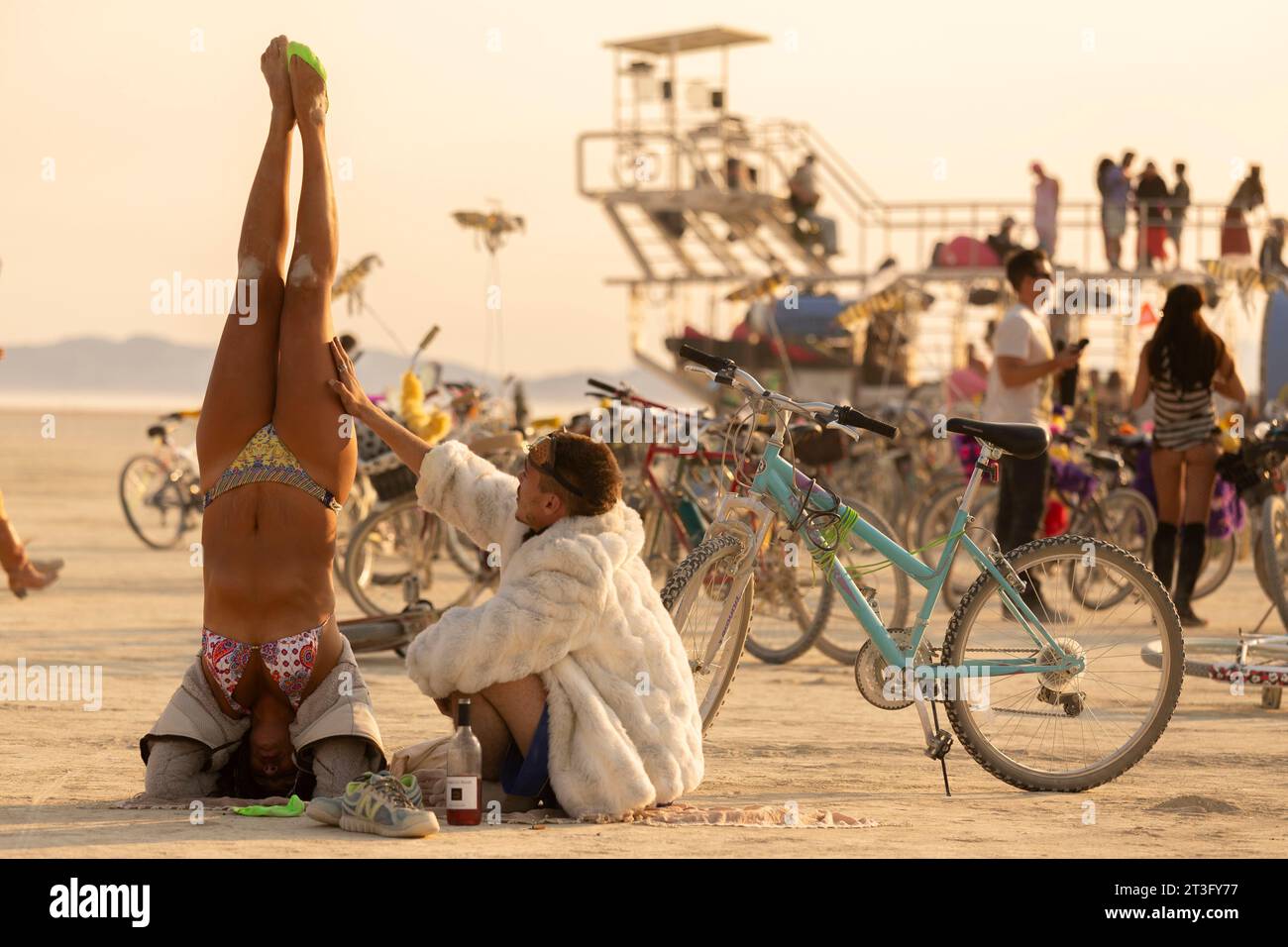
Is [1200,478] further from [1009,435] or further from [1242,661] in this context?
[1009,435]

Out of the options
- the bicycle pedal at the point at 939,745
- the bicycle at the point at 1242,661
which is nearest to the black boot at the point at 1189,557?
the bicycle at the point at 1242,661

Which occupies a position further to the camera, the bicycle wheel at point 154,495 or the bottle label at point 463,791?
the bicycle wheel at point 154,495

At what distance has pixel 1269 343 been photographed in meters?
27.0

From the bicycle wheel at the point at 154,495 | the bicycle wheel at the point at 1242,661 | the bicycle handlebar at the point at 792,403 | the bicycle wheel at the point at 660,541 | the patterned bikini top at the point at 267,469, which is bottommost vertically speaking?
the bicycle wheel at the point at 154,495

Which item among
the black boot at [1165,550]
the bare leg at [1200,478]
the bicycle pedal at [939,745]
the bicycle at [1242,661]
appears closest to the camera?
the bicycle pedal at [939,745]

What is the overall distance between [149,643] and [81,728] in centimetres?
320

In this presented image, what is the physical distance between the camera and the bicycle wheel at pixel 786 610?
1025cm

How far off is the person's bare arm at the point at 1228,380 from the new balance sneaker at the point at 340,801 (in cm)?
725

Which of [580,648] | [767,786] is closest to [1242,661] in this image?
[767,786]

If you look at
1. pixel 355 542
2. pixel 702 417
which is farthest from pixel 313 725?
pixel 355 542

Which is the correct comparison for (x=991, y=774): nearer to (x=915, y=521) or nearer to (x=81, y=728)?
(x=81, y=728)

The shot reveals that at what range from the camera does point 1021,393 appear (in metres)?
11.8

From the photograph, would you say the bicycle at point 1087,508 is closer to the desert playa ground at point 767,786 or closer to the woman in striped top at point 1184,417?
the woman in striped top at point 1184,417

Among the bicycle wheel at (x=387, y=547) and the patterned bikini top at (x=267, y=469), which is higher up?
the patterned bikini top at (x=267, y=469)
